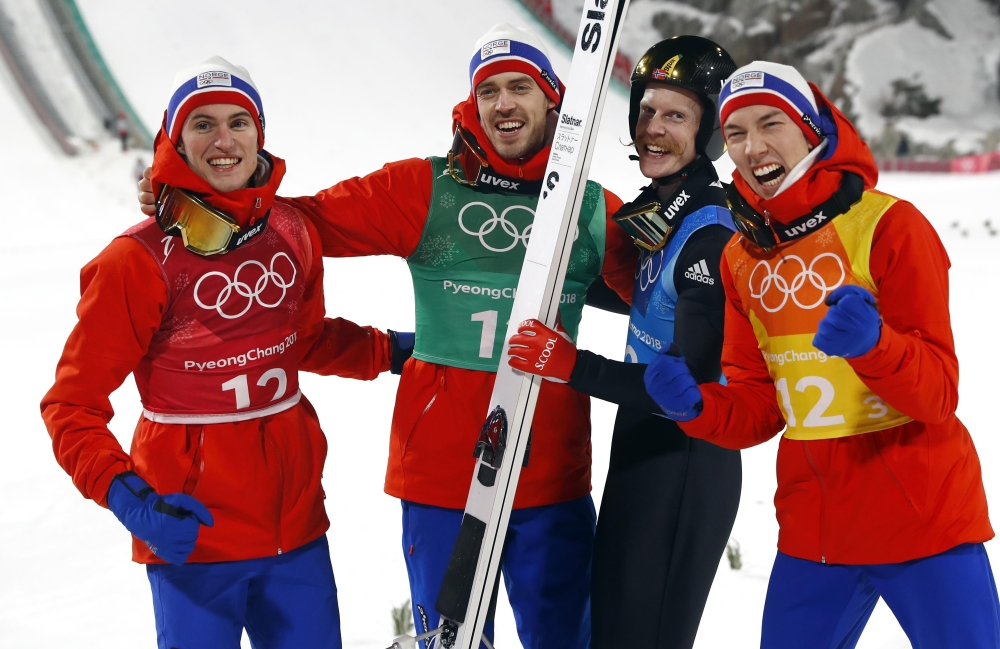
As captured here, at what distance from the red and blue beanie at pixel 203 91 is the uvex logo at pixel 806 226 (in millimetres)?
1325

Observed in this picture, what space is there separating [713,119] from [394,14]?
61.8 feet

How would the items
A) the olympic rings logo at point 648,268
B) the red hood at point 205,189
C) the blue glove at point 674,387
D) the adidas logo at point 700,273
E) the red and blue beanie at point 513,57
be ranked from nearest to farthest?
the blue glove at point 674,387
the red hood at point 205,189
the adidas logo at point 700,273
the olympic rings logo at point 648,268
the red and blue beanie at point 513,57

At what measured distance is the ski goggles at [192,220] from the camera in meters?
2.36

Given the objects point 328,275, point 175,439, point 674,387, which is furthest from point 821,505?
point 328,275

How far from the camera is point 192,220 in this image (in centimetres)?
237

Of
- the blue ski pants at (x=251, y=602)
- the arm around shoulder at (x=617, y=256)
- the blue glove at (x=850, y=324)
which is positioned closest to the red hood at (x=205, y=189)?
the blue ski pants at (x=251, y=602)

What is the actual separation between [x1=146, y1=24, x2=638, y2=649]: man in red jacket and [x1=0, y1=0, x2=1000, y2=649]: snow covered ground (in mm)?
1048

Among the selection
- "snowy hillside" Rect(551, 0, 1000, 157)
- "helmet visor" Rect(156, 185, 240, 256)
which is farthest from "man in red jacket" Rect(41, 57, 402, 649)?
"snowy hillside" Rect(551, 0, 1000, 157)

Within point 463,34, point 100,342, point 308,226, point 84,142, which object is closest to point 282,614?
point 100,342

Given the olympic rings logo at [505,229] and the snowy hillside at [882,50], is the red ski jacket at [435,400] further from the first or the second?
the snowy hillside at [882,50]

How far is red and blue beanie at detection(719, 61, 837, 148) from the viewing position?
2.18m

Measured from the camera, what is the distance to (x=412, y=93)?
1822 cm

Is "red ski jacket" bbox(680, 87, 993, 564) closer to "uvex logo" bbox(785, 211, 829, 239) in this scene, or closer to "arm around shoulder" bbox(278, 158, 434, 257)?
"uvex logo" bbox(785, 211, 829, 239)

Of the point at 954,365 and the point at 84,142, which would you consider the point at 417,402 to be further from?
the point at 84,142
